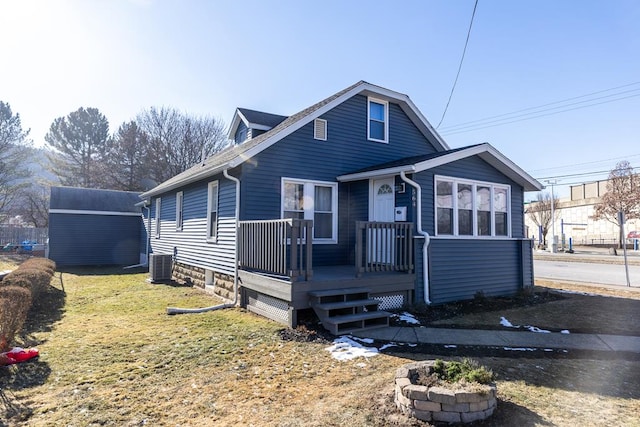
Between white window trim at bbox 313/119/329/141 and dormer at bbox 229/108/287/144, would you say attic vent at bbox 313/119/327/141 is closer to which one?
white window trim at bbox 313/119/329/141

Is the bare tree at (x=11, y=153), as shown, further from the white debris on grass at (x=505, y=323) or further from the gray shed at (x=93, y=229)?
the white debris on grass at (x=505, y=323)

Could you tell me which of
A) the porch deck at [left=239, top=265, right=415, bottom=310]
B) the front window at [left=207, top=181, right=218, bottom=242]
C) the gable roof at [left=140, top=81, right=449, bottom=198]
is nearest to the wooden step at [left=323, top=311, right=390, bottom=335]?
the porch deck at [left=239, top=265, right=415, bottom=310]

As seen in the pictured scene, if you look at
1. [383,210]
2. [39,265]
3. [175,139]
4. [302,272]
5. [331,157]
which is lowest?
[39,265]

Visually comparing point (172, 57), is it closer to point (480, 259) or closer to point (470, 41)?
point (470, 41)

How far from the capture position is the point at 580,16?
8453 mm

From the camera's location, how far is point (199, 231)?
1066 centimetres

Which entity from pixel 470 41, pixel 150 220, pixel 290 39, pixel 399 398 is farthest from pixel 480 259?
pixel 150 220

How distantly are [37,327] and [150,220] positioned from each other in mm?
10478

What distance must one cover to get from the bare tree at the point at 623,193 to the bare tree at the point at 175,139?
35956mm

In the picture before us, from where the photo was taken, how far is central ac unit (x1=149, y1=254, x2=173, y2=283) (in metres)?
11.6

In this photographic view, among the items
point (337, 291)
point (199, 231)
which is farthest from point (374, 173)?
point (199, 231)

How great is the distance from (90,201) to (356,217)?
15676 millimetres

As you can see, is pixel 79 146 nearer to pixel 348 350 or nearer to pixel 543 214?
pixel 348 350

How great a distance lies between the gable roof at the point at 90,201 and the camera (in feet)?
58.6
